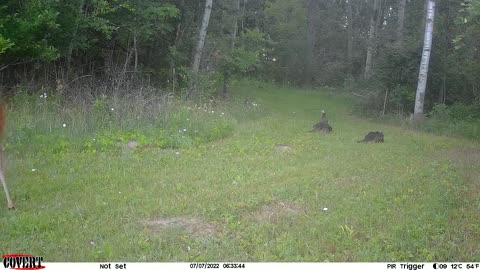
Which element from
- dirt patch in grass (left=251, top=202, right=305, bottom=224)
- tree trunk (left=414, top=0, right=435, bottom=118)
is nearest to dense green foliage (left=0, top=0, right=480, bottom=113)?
tree trunk (left=414, top=0, right=435, bottom=118)

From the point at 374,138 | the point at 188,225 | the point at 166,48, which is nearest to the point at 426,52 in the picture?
the point at 374,138

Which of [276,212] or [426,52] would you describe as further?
[426,52]

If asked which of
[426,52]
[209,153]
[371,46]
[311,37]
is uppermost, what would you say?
[311,37]

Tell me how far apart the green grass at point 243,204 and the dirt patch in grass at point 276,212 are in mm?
25

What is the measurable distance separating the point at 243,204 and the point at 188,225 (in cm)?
92

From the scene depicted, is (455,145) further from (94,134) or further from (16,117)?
(16,117)

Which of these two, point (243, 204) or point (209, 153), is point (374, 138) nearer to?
point (209, 153)

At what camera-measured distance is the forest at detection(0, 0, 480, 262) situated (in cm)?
504

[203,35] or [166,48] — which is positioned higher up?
[203,35]

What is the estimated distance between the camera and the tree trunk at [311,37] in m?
36.8

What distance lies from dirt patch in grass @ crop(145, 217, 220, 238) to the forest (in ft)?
0.09

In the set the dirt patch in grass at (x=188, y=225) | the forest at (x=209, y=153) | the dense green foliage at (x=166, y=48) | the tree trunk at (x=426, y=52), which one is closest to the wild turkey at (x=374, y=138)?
the forest at (x=209, y=153)

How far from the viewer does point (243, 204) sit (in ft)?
20.1

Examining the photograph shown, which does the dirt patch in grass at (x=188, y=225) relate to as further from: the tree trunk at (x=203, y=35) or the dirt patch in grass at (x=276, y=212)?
the tree trunk at (x=203, y=35)
